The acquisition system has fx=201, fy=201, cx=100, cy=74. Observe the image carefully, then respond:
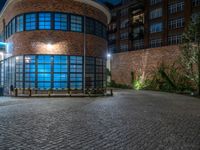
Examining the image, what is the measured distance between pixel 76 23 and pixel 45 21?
3325mm

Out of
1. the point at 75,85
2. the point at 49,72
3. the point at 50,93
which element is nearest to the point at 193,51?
the point at 75,85

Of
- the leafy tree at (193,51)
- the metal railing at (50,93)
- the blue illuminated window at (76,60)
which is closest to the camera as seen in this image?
the metal railing at (50,93)

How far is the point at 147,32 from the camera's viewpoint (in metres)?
45.3

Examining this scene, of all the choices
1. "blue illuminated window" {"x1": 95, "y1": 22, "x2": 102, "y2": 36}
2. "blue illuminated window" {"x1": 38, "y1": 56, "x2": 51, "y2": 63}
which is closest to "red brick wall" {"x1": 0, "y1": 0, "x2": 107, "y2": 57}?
"blue illuminated window" {"x1": 38, "y1": 56, "x2": 51, "y2": 63}

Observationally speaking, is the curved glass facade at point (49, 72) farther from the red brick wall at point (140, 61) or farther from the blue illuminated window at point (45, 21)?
the red brick wall at point (140, 61)

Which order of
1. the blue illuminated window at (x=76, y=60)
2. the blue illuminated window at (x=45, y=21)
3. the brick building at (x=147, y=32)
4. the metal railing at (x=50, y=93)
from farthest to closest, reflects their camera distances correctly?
1. the brick building at (x=147, y=32)
2. the blue illuminated window at (x=76, y=60)
3. the blue illuminated window at (x=45, y=21)
4. the metal railing at (x=50, y=93)

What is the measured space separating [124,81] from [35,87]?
21.6 meters

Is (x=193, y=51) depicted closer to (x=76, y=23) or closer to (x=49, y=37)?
(x=76, y=23)

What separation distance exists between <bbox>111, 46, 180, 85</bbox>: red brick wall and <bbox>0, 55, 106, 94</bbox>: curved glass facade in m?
14.4

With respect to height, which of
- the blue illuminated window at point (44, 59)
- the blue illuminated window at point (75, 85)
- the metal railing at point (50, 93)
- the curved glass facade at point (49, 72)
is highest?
the blue illuminated window at point (44, 59)

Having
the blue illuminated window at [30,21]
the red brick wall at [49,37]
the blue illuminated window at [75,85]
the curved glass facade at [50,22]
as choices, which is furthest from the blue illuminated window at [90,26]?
the blue illuminated window at [75,85]

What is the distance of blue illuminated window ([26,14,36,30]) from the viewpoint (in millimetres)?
21188

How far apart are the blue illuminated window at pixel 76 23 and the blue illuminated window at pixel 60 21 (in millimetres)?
861

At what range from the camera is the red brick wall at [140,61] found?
1233 inches
